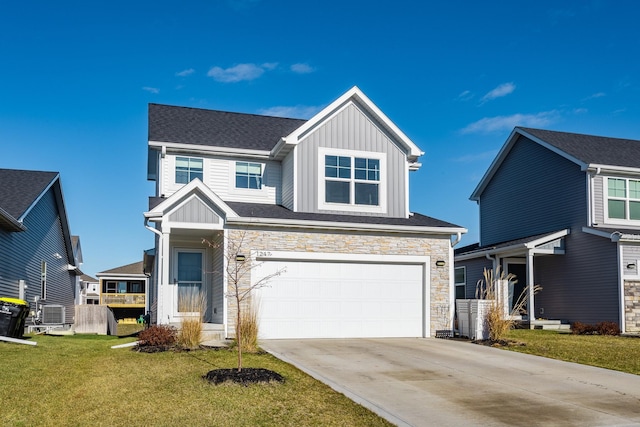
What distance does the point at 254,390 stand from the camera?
912 centimetres

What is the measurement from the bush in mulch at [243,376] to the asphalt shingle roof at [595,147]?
1655 centimetres

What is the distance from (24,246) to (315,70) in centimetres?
1161

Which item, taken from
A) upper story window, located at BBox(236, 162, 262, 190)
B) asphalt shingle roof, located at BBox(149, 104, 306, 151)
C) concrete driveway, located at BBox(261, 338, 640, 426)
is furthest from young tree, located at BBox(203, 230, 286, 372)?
asphalt shingle roof, located at BBox(149, 104, 306, 151)

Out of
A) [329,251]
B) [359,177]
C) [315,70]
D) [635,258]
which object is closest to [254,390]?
[329,251]

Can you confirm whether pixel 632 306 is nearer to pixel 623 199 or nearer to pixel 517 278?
pixel 623 199

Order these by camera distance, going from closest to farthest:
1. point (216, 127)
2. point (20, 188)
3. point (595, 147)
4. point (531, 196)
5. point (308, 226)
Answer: point (308, 226), point (20, 188), point (216, 127), point (595, 147), point (531, 196)

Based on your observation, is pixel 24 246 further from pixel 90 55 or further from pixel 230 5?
pixel 230 5

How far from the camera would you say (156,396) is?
344 inches

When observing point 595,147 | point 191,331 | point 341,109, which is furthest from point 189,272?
point 595,147

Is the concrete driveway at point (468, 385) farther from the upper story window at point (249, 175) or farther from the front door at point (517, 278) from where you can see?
the front door at point (517, 278)

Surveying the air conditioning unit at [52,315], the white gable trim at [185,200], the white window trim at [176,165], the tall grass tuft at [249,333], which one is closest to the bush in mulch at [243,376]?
the tall grass tuft at [249,333]

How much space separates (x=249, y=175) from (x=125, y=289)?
1389 inches

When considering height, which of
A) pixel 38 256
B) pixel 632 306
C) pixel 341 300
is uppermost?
pixel 38 256

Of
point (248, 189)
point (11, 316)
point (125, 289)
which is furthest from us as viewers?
point (125, 289)
